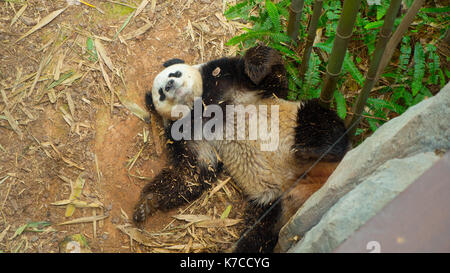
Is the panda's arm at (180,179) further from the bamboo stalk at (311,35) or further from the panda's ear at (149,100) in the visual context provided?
the bamboo stalk at (311,35)

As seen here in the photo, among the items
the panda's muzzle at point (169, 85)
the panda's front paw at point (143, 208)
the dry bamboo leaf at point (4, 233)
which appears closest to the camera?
the dry bamboo leaf at point (4, 233)

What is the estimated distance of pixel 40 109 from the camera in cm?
404

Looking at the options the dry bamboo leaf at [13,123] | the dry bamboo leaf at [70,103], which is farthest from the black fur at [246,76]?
the dry bamboo leaf at [13,123]

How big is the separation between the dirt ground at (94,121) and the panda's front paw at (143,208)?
10 centimetres

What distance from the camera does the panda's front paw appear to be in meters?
3.75

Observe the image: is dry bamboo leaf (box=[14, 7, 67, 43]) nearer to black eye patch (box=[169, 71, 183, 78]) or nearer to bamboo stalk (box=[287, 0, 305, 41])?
black eye patch (box=[169, 71, 183, 78])

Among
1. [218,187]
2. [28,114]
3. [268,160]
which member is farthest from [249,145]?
[28,114]

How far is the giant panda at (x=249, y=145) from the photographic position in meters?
3.42

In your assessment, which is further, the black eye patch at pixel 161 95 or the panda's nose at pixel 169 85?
the black eye patch at pixel 161 95

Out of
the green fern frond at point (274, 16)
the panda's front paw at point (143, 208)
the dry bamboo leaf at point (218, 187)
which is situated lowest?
the panda's front paw at point (143, 208)

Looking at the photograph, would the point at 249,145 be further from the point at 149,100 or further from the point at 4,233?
the point at 4,233

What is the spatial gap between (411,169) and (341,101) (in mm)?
2183
